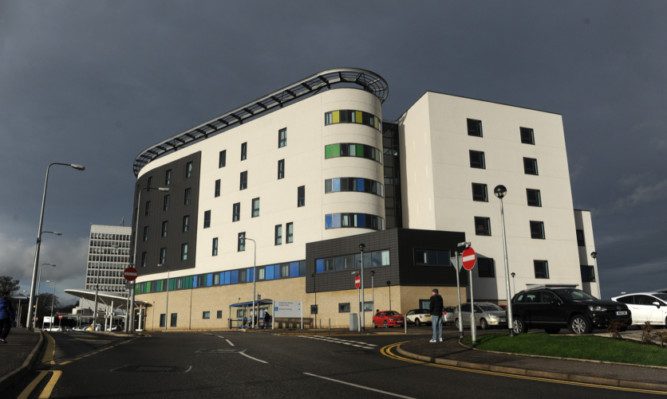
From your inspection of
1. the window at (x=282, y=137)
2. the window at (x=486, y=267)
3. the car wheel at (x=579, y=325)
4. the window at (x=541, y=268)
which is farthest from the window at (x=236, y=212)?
the car wheel at (x=579, y=325)

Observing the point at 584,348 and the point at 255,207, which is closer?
the point at 584,348

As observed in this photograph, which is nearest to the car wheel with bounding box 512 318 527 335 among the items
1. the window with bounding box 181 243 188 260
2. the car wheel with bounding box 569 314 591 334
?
the car wheel with bounding box 569 314 591 334

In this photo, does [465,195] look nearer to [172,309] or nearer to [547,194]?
[547,194]

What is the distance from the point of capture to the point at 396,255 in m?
42.6

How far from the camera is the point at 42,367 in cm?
1027

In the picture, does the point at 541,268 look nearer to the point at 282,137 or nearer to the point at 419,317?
the point at 419,317

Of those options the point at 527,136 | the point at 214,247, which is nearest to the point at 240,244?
the point at 214,247

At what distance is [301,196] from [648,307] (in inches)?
1427

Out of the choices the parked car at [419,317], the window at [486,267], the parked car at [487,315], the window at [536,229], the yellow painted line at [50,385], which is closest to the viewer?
the yellow painted line at [50,385]

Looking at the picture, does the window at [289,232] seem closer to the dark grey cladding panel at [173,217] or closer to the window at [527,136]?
the dark grey cladding panel at [173,217]

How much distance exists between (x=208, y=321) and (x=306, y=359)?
49609 mm

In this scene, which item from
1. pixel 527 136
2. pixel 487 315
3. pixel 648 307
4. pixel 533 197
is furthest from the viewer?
pixel 527 136

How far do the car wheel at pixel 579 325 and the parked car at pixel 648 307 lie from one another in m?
5.23

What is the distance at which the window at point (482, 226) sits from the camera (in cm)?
4897
